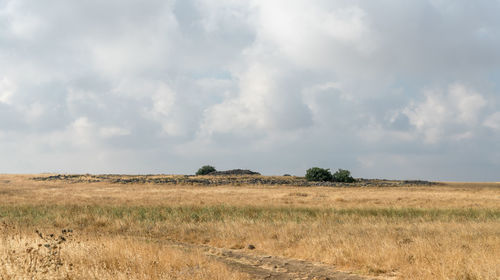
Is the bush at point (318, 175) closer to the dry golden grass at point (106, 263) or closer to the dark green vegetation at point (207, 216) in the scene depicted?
the dark green vegetation at point (207, 216)

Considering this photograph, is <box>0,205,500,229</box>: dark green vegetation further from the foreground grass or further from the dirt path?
the dirt path

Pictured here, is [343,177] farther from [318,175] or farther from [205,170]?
[205,170]

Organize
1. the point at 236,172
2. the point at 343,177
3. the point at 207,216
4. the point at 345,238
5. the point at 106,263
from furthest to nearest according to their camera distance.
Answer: the point at 236,172 → the point at 343,177 → the point at 207,216 → the point at 345,238 → the point at 106,263

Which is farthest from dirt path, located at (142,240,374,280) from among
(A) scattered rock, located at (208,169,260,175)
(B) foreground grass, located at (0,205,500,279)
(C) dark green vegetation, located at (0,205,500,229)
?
(A) scattered rock, located at (208,169,260,175)

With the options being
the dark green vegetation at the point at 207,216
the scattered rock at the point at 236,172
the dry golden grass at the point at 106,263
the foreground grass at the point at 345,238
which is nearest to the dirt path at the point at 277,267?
the foreground grass at the point at 345,238

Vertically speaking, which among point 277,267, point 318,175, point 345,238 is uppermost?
point 318,175

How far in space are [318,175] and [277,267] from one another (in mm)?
78371

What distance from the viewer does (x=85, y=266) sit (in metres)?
10.4

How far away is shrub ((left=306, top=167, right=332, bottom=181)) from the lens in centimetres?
8875

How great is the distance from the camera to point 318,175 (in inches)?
3506

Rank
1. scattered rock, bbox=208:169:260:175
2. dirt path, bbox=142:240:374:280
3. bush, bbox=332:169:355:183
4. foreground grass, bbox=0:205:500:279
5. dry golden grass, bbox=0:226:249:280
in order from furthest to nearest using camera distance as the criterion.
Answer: scattered rock, bbox=208:169:260:175 → bush, bbox=332:169:355:183 → dirt path, bbox=142:240:374:280 → foreground grass, bbox=0:205:500:279 → dry golden grass, bbox=0:226:249:280

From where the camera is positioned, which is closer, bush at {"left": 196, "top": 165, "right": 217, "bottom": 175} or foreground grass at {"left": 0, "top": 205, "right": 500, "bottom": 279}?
foreground grass at {"left": 0, "top": 205, "right": 500, "bottom": 279}

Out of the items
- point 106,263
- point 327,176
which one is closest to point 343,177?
point 327,176

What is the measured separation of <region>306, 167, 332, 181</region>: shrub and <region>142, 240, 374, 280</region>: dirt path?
249 ft
